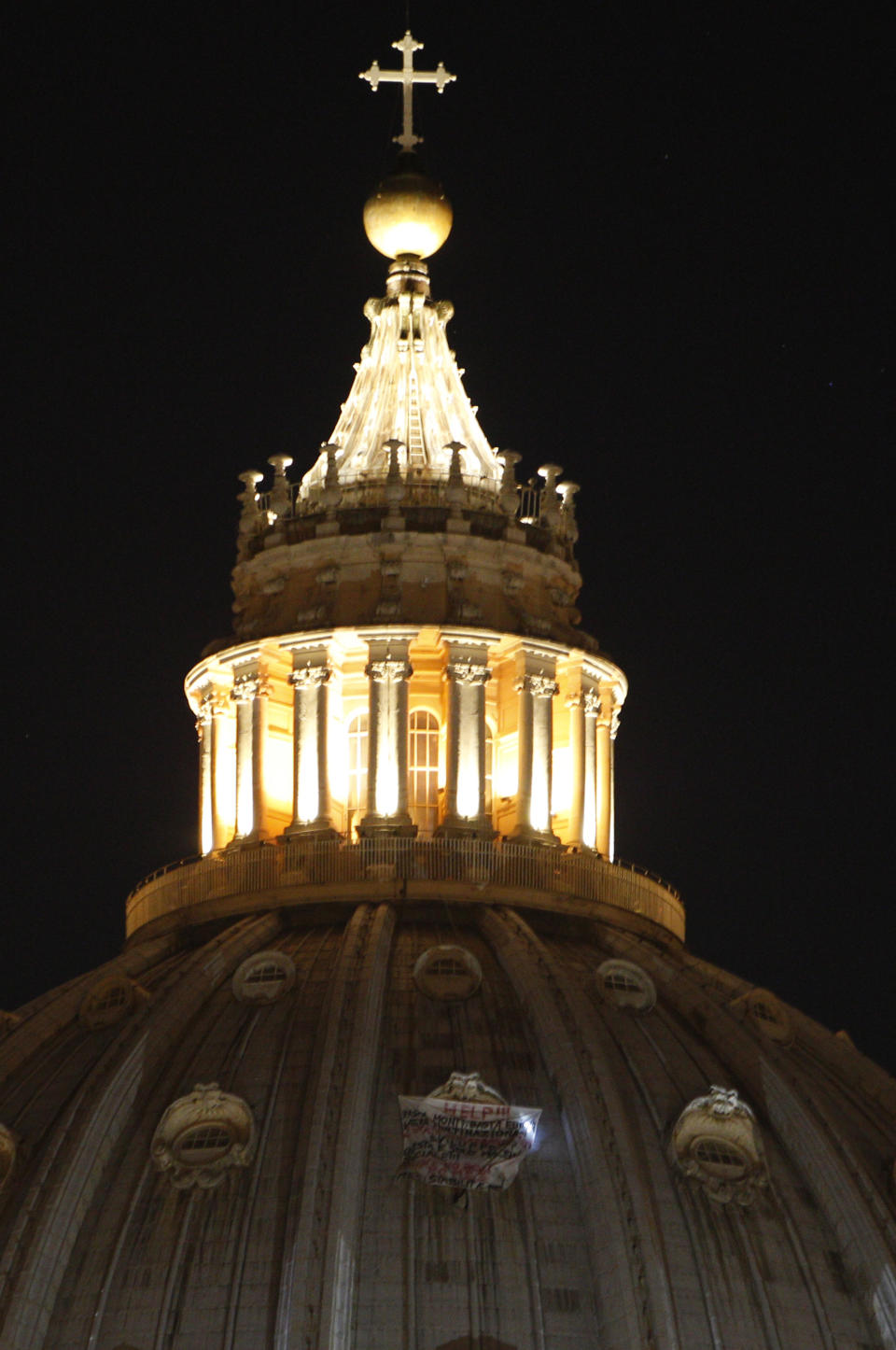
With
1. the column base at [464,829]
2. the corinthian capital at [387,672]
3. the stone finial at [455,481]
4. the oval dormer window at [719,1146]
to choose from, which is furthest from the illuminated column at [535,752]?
the oval dormer window at [719,1146]

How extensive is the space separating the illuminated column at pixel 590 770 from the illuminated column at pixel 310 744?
22.5 feet

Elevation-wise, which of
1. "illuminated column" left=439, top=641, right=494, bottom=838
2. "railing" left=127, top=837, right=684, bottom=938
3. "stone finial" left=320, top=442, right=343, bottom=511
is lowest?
"railing" left=127, top=837, right=684, bottom=938

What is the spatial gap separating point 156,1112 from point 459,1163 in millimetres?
7599

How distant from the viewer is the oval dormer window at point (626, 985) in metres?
98.1

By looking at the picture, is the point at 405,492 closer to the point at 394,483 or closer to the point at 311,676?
the point at 394,483

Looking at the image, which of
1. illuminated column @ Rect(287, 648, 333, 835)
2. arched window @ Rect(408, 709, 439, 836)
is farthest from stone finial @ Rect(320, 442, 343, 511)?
arched window @ Rect(408, 709, 439, 836)

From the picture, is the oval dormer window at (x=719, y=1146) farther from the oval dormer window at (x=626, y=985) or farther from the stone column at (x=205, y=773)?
the stone column at (x=205, y=773)

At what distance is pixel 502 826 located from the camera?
104938 millimetres

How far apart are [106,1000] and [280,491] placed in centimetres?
1673

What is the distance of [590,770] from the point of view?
107 m

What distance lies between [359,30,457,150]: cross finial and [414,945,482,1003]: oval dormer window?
88.0 feet

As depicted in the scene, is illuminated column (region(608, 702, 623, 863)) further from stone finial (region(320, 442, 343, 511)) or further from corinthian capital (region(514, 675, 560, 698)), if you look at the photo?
stone finial (region(320, 442, 343, 511))

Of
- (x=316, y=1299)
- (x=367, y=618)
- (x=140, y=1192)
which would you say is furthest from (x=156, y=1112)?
(x=367, y=618)

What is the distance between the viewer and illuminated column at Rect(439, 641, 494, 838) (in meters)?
104
